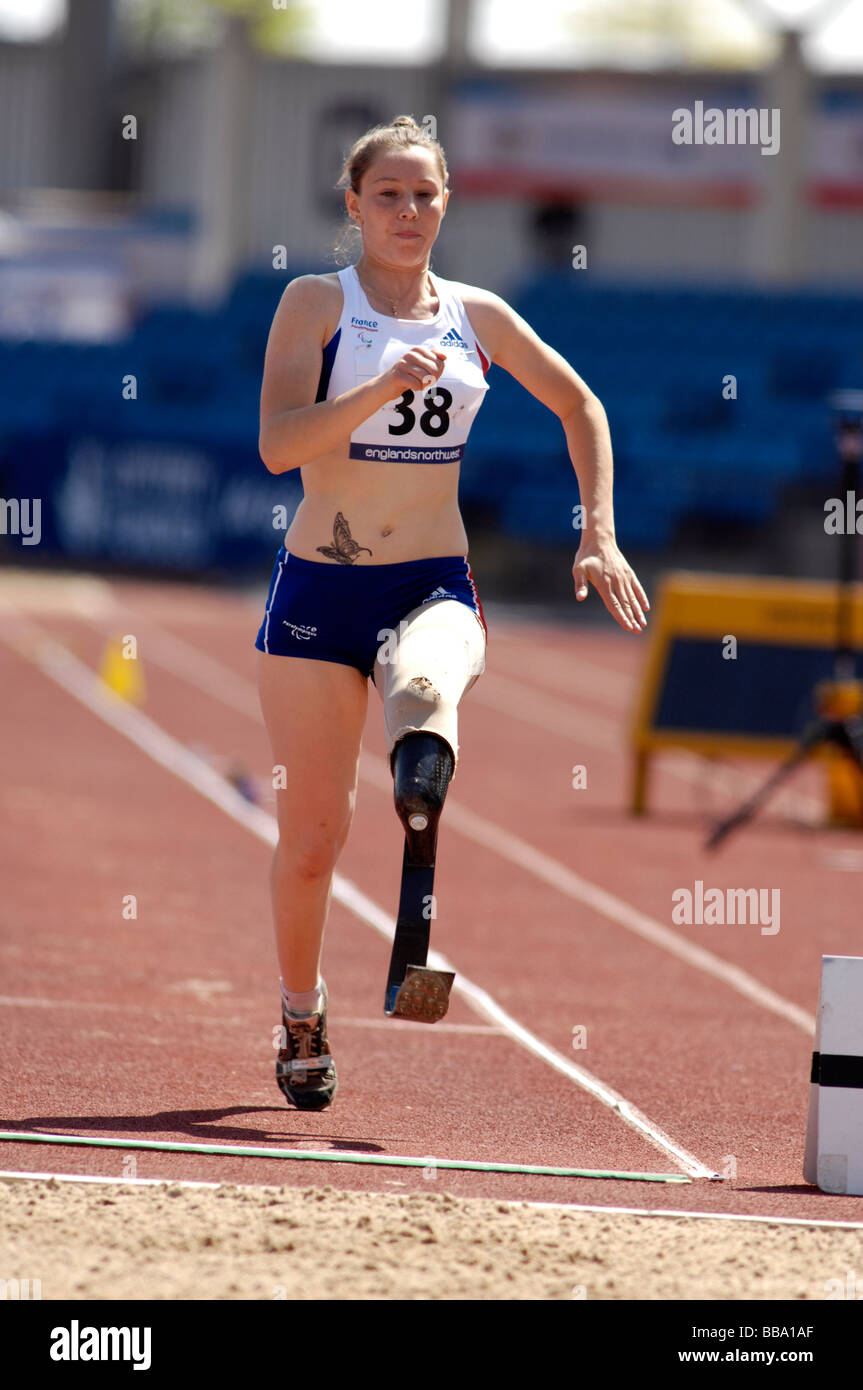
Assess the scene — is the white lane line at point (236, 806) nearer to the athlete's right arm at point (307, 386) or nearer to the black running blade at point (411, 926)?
the black running blade at point (411, 926)

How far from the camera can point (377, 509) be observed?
14.3ft

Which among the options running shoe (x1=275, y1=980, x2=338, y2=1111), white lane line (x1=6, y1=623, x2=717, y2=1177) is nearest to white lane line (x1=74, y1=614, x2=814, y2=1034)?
white lane line (x1=6, y1=623, x2=717, y2=1177)

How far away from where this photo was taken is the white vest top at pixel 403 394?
170 inches

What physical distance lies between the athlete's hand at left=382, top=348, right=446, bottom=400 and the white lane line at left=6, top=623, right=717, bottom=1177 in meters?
1.19

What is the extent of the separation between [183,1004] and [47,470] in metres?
22.6

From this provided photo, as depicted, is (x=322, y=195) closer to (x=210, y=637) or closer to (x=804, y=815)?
(x=210, y=637)

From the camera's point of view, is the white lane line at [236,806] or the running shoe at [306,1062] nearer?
the running shoe at [306,1062]

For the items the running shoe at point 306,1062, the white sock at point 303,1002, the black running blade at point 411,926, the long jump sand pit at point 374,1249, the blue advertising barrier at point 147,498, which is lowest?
the long jump sand pit at point 374,1249

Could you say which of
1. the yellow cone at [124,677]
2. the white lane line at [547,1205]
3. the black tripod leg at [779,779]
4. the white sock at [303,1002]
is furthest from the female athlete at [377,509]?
the yellow cone at [124,677]

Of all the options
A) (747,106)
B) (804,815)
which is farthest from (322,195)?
(804,815)

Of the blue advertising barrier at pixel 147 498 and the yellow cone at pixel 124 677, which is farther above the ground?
the blue advertising barrier at pixel 147 498

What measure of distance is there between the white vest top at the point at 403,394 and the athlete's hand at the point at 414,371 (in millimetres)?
271

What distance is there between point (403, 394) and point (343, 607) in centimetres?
49

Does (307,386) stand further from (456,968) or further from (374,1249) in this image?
(456,968)
